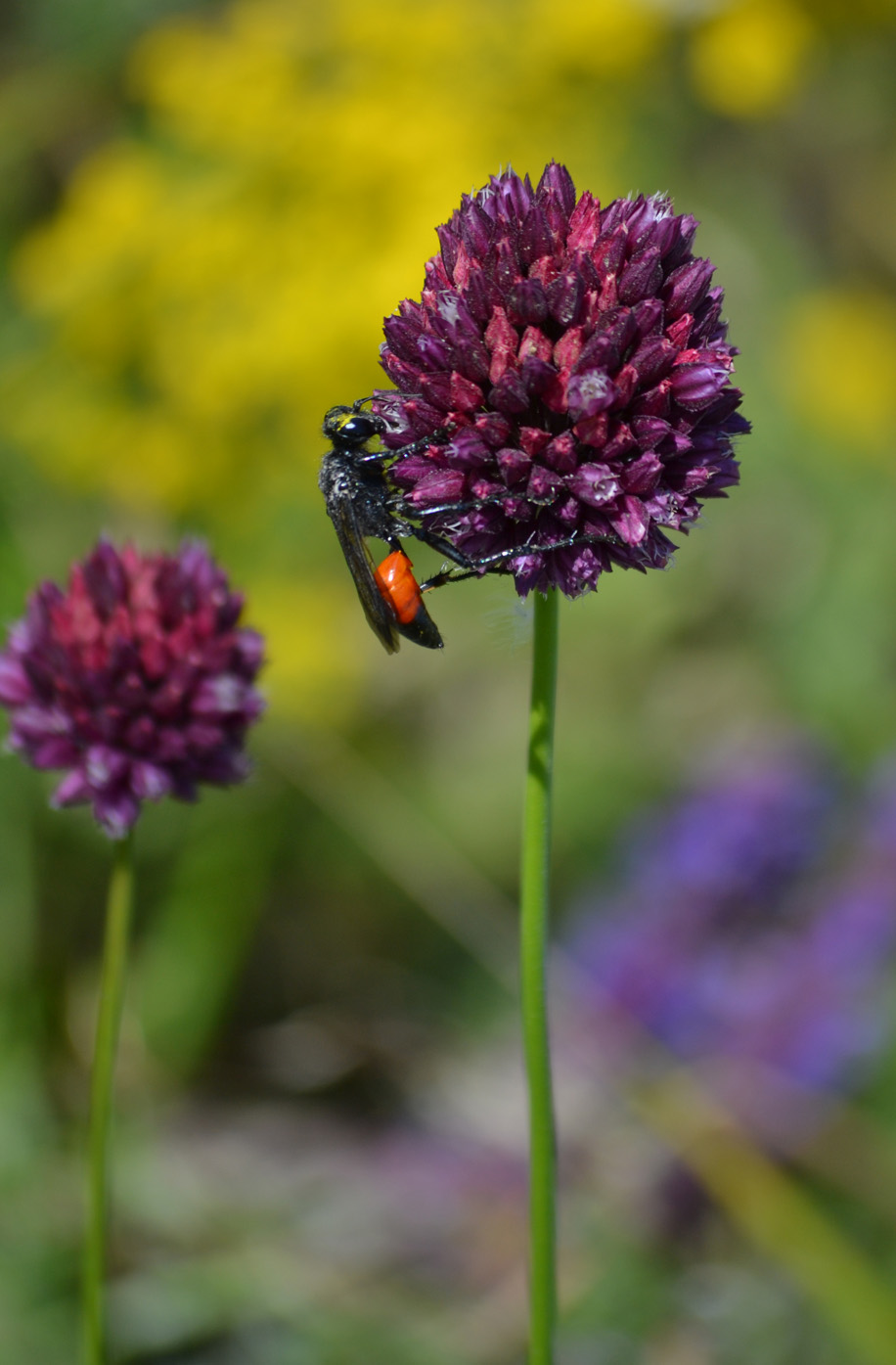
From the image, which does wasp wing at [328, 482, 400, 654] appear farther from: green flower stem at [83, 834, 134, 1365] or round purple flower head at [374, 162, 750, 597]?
green flower stem at [83, 834, 134, 1365]

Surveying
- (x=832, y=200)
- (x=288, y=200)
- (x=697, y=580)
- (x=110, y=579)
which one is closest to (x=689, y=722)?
(x=697, y=580)

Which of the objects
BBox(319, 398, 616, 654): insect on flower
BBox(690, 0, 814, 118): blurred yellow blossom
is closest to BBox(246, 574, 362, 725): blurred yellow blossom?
BBox(319, 398, 616, 654): insect on flower

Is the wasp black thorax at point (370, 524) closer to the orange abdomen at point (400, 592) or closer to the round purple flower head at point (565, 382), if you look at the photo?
the orange abdomen at point (400, 592)

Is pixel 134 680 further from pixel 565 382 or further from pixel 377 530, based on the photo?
pixel 565 382

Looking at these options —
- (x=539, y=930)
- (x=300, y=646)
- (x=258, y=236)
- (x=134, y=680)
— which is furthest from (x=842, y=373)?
(x=539, y=930)

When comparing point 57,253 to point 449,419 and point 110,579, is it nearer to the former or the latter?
point 110,579

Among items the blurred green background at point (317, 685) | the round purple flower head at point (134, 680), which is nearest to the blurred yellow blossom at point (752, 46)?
the blurred green background at point (317, 685)
